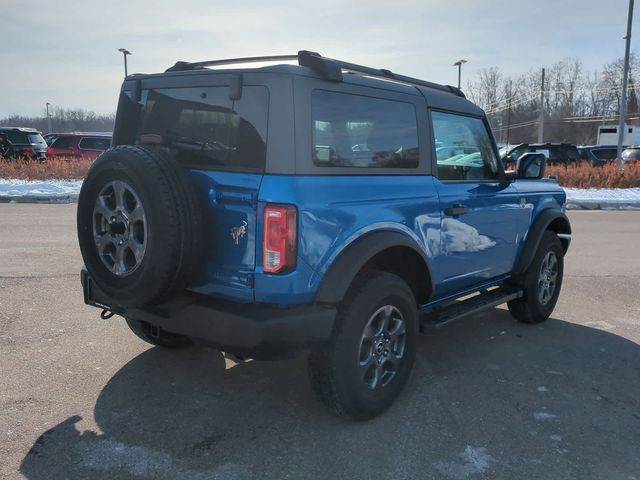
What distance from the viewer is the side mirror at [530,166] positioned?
481cm

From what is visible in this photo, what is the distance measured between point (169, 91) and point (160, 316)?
4.59 feet

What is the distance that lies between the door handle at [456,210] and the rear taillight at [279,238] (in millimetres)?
1416

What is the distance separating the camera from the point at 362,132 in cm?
333

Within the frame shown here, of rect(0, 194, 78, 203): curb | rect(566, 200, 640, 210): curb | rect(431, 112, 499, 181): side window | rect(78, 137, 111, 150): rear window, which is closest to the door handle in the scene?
rect(431, 112, 499, 181): side window

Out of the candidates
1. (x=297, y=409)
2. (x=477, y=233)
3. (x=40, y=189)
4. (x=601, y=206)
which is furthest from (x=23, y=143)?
(x=297, y=409)

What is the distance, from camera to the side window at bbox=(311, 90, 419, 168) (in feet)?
10.1

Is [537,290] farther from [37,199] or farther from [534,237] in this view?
[37,199]

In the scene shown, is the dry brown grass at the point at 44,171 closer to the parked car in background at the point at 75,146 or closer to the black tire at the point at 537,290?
the parked car in background at the point at 75,146

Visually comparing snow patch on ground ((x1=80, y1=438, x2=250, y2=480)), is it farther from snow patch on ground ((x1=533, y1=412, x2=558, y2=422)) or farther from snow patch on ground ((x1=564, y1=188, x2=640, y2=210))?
snow patch on ground ((x1=564, y1=188, x2=640, y2=210))

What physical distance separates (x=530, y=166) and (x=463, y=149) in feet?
3.15

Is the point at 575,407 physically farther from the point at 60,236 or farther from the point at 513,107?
the point at 513,107

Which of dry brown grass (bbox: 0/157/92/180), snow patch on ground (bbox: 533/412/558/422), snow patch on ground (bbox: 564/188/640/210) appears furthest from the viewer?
dry brown grass (bbox: 0/157/92/180)

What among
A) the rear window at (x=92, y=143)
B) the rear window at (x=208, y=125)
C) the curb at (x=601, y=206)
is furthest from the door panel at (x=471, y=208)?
the rear window at (x=92, y=143)

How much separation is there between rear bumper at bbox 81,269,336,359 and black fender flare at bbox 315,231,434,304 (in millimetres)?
82
